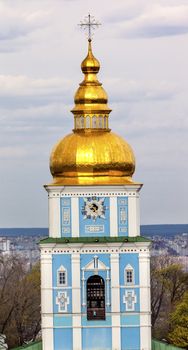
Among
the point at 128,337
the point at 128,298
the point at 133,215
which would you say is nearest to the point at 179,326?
the point at 128,337

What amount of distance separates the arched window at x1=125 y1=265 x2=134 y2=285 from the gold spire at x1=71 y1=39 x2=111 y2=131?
163 inches

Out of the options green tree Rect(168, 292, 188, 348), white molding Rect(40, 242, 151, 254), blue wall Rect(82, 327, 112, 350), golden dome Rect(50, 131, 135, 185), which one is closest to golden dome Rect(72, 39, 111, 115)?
golden dome Rect(50, 131, 135, 185)

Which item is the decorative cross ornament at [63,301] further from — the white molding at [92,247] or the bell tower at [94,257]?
the white molding at [92,247]

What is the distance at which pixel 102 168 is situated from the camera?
5522 centimetres

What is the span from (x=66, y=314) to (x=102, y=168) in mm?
4339

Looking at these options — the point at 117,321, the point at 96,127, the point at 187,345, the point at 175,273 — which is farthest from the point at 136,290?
the point at 175,273

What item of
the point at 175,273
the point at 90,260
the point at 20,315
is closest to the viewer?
the point at 90,260

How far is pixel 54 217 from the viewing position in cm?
5516

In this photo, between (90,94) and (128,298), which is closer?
(128,298)

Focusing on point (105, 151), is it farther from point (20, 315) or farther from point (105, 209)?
point (20, 315)

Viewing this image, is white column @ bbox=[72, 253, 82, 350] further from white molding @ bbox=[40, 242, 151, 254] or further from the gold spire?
the gold spire

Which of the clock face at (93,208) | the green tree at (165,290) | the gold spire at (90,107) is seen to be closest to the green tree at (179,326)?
the green tree at (165,290)

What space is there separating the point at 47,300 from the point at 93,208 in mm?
2964

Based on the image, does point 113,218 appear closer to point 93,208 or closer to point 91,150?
point 93,208
